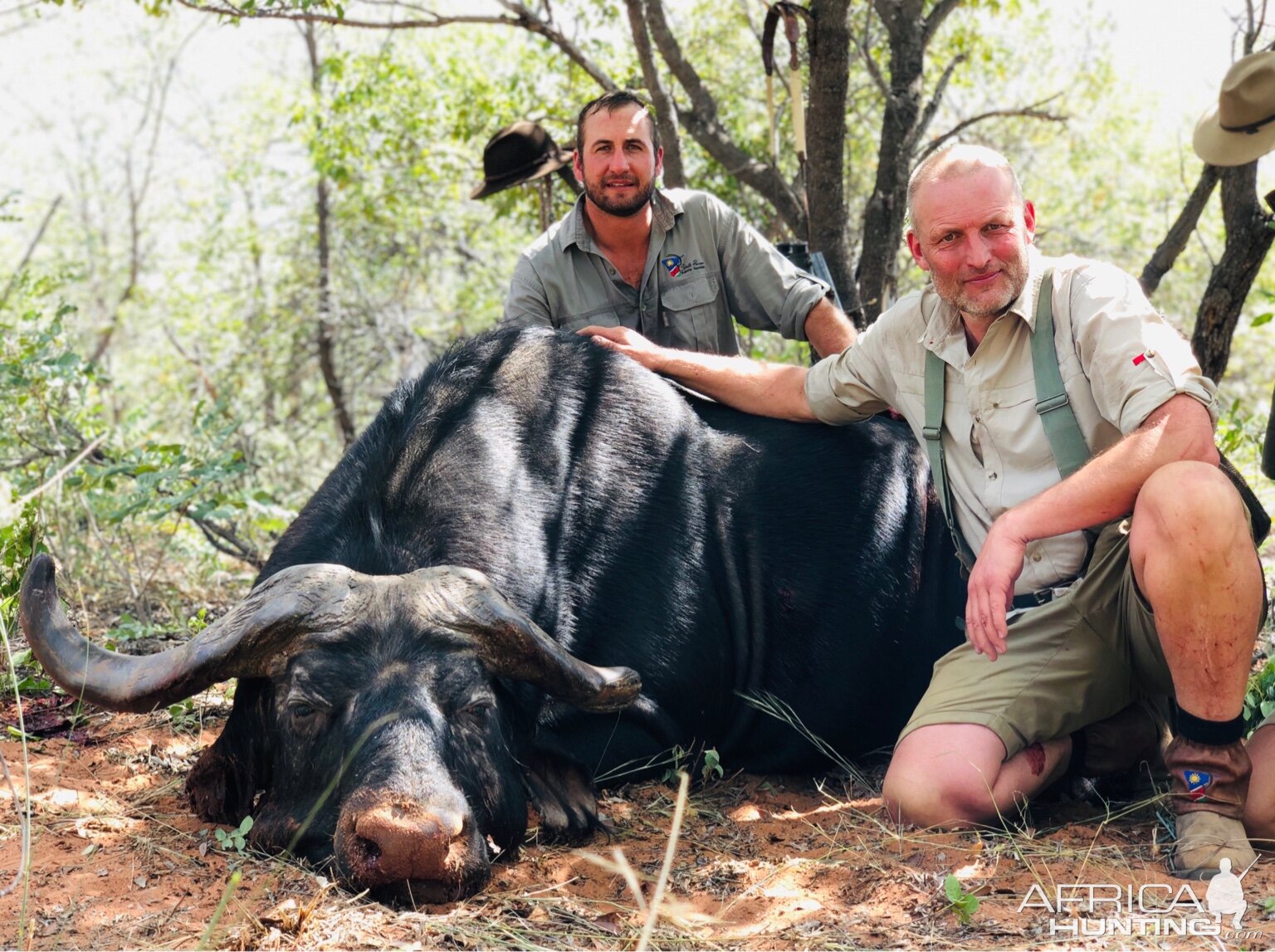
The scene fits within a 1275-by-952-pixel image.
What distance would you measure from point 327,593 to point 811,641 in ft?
6.01

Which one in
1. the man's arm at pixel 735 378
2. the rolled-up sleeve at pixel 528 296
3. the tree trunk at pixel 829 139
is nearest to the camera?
the man's arm at pixel 735 378

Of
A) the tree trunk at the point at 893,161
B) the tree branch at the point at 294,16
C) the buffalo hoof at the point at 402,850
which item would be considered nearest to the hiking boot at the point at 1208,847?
the buffalo hoof at the point at 402,850

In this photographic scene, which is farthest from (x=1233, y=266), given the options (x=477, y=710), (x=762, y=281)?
(x=477, y=710)

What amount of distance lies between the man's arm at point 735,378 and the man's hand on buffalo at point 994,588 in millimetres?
1278

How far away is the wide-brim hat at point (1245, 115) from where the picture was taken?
4.90 metres

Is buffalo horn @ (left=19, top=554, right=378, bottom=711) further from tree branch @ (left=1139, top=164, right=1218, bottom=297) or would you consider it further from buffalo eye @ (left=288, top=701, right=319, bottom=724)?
tree branch @ (left=1139, top=164, right=1218, bottom=297)

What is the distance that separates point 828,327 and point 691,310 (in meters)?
0.61

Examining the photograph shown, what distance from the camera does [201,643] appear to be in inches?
132

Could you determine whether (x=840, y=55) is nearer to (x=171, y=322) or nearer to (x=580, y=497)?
(x=580, y=497)

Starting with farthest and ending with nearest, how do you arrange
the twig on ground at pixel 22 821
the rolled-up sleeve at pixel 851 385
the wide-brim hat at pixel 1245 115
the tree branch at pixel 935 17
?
the tree branch at pixel 935 17 → the wide-brim hat at pixel 1245 115 → the rolled-up sleeve at pixel 851 385 → the twig on ground at pixel 22 821

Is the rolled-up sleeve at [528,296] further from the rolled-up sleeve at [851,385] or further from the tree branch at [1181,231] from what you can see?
the tree branch at [1181,231]

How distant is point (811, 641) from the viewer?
4477 mm

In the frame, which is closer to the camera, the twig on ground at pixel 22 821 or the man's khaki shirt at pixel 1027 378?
the twig on ground at pixel 22 821

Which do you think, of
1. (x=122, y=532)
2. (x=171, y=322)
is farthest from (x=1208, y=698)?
(x=171, y=322)
